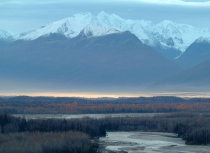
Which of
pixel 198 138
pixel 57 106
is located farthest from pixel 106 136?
pixel 57 106

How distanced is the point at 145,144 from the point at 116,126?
1841 cm

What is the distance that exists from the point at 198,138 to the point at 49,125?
47.4ft

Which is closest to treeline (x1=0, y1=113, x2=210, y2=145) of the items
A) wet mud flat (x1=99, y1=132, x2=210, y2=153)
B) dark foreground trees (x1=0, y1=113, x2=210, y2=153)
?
dark foreground trees (x1=0, y1=113, x2=210, y2=153)

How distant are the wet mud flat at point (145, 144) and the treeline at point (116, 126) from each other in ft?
4.05

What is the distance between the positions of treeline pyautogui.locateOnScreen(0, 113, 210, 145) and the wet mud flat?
Answer: 1.24 metres

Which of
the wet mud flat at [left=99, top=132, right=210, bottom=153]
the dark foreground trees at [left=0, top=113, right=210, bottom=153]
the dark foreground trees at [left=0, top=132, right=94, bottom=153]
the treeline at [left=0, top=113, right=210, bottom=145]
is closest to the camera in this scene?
the dark foreground trees at [left=0, top=132, right=94, bottom=153]

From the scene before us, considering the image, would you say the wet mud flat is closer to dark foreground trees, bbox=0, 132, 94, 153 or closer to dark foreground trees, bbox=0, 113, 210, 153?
dark foreground trees, bbox=0, 113, 210, 153

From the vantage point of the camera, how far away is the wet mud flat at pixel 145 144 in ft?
202

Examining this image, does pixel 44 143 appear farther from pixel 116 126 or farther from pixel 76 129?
pixel 116 126

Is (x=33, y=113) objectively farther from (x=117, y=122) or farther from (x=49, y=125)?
(x=49, y=125)

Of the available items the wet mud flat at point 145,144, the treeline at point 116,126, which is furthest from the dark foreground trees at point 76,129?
the wet mud flat at point 145,144

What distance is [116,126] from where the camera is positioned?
85688 mm

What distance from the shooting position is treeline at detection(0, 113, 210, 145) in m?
68.2

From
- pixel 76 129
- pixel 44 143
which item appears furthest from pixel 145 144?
pixel 44 143
